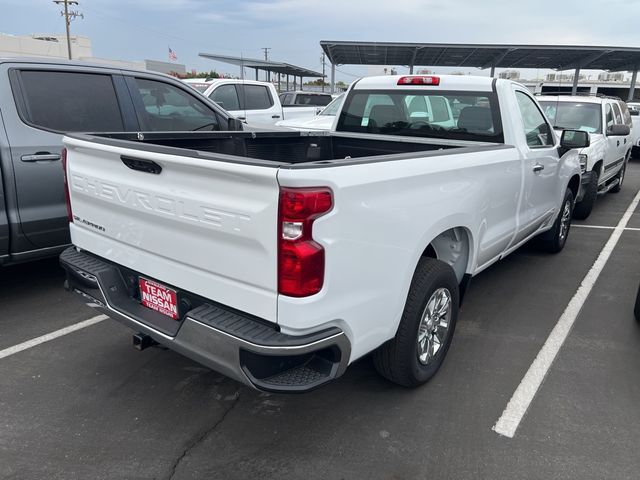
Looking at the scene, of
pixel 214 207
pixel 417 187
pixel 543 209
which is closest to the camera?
pixel 214 207

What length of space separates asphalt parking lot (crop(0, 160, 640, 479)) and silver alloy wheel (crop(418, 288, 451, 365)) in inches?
9.3

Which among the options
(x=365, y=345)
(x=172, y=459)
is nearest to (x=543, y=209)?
(x=365, y=345)

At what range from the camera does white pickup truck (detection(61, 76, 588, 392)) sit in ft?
7.13

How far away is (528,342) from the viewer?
156 inches

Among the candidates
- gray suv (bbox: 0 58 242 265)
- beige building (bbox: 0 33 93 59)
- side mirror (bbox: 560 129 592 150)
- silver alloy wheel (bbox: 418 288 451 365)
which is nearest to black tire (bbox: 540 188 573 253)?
side mirror (bbox: 560 129 592 150)

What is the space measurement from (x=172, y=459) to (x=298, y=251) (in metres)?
1.35

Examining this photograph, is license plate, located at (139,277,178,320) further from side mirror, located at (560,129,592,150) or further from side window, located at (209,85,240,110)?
side window, located at (209,85,240,110)

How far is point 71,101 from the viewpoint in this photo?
459 cm

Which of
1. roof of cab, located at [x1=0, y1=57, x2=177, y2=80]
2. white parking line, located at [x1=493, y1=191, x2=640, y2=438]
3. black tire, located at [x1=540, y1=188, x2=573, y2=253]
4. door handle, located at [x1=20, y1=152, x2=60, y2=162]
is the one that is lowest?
white parking line, located at [x1=493, y1=191, x2=640, y2=438]

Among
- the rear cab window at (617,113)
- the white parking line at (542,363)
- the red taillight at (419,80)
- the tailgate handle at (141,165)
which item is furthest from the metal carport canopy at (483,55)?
the tailgate handle at (141,165)

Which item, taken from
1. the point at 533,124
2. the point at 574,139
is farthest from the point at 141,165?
the point at 574,139

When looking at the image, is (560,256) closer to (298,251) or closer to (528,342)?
(528,342)

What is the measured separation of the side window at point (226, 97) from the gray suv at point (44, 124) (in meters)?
5.77

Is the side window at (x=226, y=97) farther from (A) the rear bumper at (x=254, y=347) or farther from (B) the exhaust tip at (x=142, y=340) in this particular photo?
(A) the rear bumper at (x=254, y=347)
